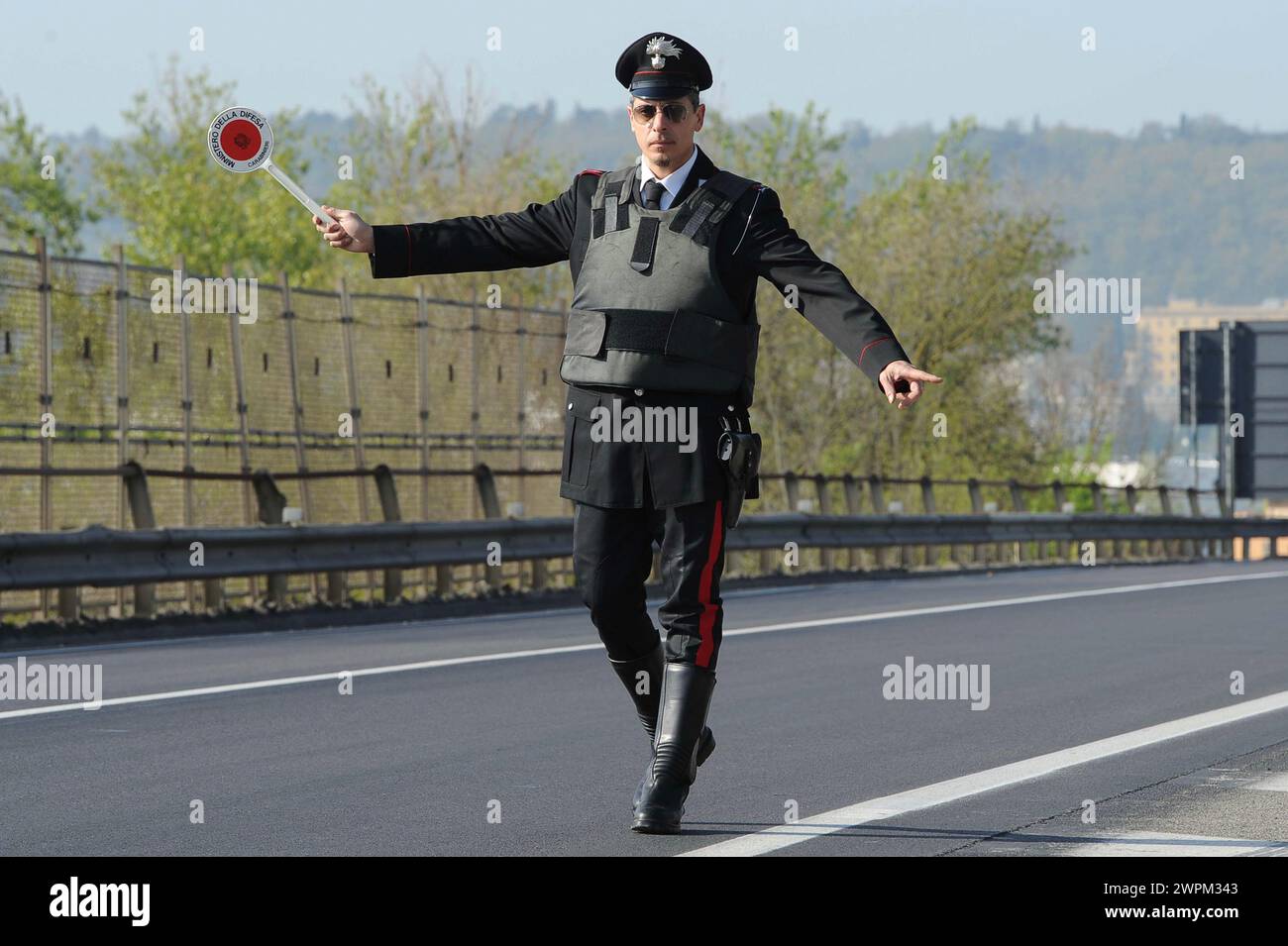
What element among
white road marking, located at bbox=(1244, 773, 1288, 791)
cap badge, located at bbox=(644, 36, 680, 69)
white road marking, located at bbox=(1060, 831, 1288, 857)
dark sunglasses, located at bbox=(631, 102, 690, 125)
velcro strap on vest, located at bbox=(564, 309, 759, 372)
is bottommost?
white road marking, located at bbox=(1244, 773, 1288, 791)

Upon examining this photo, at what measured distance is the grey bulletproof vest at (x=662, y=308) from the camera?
20.2 feet

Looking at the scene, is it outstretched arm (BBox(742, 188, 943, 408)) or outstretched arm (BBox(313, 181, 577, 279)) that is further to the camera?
outstretched arm (BBox(313, 181, 577, 279))

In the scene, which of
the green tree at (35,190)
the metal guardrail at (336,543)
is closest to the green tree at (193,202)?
the green tree at (35,190)

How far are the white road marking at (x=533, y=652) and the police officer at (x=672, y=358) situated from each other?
3995 millimetres

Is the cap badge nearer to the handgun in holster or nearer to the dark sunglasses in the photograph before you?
the dark sunglasses

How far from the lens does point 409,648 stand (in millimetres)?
12875

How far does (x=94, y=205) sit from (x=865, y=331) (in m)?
64.7

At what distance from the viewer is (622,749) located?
8.25 meters

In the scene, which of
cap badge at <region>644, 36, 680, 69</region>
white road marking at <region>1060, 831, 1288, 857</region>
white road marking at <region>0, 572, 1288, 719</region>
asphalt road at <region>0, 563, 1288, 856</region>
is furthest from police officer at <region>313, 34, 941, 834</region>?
white road marking at <region>0, 572, 1288, 719</region>

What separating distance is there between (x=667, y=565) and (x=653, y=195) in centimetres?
107

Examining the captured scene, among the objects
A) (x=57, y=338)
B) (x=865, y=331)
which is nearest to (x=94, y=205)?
(x=57, y=338)

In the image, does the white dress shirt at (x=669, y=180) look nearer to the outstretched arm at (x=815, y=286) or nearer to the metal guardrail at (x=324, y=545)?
the outstretched arm at (x=815, y=286)

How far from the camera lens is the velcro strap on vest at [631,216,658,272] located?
623 centimetres
